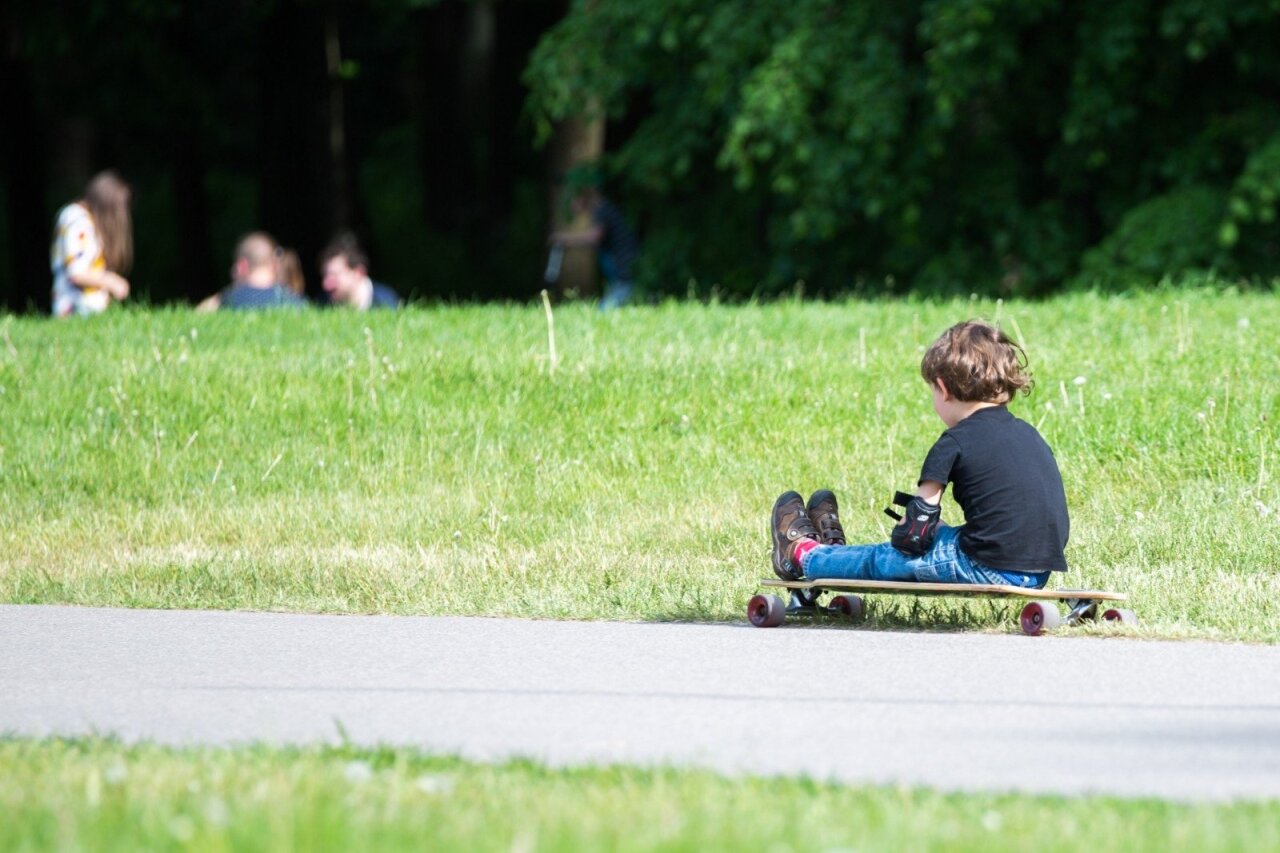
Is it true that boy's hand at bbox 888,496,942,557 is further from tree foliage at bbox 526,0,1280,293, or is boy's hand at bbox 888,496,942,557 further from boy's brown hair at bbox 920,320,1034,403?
tree foliage at bbox 526,0,1280,293

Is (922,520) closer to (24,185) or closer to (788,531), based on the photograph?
(788,531)

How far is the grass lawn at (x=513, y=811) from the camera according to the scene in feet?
12.3

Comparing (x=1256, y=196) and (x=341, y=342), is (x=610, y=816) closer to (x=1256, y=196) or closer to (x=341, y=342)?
(x=341, y=342)

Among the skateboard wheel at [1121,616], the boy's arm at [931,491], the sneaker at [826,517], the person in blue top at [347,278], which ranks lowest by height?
the skateboard wheel at [1121,616]

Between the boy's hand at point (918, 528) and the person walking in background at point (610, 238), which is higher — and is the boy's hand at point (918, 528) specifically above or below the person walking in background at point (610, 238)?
below

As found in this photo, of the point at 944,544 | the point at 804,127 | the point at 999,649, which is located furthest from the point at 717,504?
the point at 804,127

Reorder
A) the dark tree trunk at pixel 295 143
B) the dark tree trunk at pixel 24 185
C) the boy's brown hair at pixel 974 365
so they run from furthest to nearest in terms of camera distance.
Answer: the dark tree trunk at pixel 295 143 < the dark tree trunk at pixel 24 185 < the boy's brown hair at pixel 974 365

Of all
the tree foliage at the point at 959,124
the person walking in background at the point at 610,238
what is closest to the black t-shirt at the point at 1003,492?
the tree foliage at the point at 959,124

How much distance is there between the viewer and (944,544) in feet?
22.9

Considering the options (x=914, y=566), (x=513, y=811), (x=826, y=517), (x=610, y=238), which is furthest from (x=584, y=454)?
(x=610, y=238)

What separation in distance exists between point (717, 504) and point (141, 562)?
261 centimetres

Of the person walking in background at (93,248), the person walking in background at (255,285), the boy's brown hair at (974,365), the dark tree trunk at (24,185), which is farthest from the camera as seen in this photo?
the dark tree trunk at (24,185)

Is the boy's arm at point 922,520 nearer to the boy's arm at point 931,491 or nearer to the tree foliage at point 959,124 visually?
the boy's arm at point 931,491

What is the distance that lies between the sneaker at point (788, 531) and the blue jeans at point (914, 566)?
0.10m
